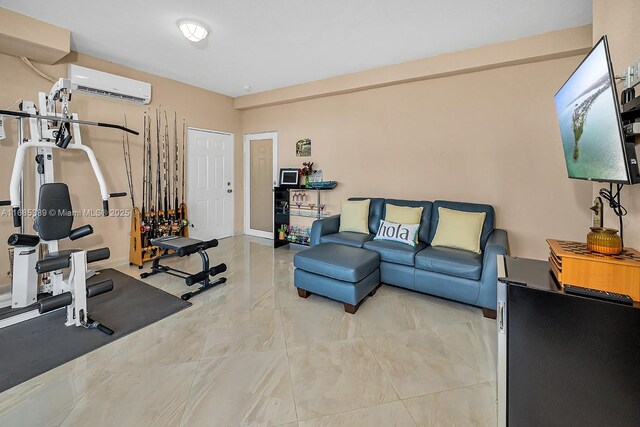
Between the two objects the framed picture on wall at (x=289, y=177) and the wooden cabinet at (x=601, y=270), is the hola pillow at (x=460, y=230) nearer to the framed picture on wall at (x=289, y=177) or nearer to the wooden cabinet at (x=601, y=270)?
the wooden cabinet at (x=601, y=270)

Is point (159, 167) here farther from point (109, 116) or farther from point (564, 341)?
point (564, 341)

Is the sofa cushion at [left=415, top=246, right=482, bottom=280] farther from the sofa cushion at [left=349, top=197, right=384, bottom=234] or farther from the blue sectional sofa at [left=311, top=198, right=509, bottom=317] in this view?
the sofa cushion at [left=349, top=197, right=384, bottom=234]

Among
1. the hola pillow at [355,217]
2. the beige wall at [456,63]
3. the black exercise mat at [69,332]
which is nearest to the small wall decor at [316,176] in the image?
the hola pillow at [355,217]

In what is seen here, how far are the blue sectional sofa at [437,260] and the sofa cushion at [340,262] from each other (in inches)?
9.2

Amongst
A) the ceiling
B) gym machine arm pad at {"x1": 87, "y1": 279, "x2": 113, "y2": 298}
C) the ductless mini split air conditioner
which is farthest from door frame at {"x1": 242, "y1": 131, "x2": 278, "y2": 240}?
gym machine arm pad at {"x1": 87, "y1": 279, "x2": 113, "y2": 298}

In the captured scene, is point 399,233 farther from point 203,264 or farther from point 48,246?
point 48,246

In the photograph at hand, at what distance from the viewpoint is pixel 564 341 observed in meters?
1.06

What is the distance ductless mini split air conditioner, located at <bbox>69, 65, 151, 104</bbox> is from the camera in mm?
3246

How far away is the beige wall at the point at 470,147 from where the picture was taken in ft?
9.75

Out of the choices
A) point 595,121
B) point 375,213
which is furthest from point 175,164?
point 595,121

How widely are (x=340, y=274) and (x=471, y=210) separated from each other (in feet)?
5.52

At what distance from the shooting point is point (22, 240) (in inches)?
87.1

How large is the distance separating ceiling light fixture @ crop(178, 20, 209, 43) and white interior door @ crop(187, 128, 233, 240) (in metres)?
2.10

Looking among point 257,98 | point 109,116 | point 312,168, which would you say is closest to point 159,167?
point 109,116
